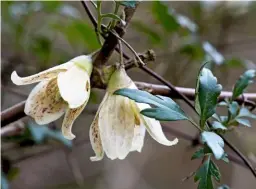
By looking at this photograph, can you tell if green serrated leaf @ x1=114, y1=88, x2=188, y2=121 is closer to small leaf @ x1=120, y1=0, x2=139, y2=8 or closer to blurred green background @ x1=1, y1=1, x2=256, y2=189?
small leaf @ x1=120, y1=0, x2=139, y2=8

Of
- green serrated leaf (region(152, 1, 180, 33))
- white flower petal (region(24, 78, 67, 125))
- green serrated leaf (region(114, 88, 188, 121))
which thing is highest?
green serrated leaf (region(114, 88, 188, 121))

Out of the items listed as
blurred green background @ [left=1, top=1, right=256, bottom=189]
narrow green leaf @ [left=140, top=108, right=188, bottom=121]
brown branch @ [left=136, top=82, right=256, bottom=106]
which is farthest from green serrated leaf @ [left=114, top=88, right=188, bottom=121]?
blurred green background @ [left=1, top=1, right=256, bottom=189]

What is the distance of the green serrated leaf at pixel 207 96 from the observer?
0.31 m

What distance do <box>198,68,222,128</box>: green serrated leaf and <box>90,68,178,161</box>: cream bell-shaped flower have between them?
0.04m

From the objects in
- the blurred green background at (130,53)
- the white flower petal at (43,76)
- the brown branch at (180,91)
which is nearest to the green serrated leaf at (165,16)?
the blurred green background at (130,53)

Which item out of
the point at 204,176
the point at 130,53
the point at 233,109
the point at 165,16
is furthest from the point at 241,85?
the point at 130,53

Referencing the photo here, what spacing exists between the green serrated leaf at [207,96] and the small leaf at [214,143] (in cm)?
3

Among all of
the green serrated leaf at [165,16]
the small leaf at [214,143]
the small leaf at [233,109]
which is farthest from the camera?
the green serrated leaf at [165,16]

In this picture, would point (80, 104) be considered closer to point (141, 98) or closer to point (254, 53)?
point (141, 98)

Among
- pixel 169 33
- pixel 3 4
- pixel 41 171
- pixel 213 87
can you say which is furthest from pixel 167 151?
pixel 213 87

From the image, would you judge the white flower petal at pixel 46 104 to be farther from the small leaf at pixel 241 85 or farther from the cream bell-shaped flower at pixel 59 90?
the small leaf at pixel 241 85

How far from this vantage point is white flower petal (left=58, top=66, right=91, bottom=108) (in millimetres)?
322

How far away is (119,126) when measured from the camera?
34 centimetres

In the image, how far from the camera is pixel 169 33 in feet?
2.58
